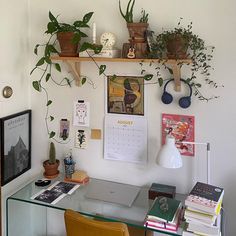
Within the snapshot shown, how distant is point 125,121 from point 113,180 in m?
0.44

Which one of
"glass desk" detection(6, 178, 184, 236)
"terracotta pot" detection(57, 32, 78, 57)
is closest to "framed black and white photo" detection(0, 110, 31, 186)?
"glass desk" detection(6, 178, 184, 236)

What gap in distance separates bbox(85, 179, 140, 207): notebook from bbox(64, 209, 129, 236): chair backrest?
33 centimetres

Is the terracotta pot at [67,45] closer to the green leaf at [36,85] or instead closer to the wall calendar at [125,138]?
the green leaf at [36,85]

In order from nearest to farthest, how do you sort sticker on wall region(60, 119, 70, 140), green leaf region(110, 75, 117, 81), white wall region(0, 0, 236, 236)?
1. white wall region(0, 0, 236, 236)
2. green leaf region(110, 75, 117, 81)
3. sticker on wall region(60, 119, 70, 140)

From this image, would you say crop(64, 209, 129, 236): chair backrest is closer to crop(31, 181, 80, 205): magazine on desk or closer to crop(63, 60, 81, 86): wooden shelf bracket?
crop(31, 181, 80, 205): magazine on desk

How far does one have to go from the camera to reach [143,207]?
1952 mm

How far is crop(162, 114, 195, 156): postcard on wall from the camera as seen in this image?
2045 mm

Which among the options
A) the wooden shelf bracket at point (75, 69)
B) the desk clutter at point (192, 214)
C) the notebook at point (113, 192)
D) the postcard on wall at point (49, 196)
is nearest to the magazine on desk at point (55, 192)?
the postcard on wall at point (49, 196)

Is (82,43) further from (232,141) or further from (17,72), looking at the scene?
(232,141)

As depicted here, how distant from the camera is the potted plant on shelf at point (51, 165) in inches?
90.9

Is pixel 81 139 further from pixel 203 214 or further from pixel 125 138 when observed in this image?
pixel 203 214

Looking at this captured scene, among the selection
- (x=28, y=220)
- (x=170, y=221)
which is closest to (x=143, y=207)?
(x=170, y=221)

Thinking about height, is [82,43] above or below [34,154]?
above

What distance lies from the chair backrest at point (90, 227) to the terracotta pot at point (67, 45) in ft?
3.18
